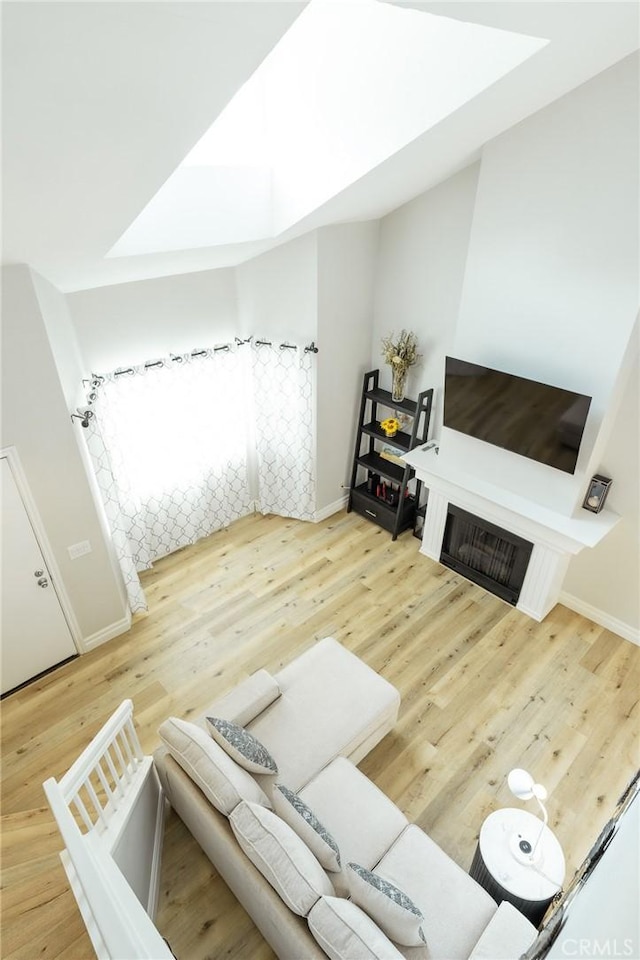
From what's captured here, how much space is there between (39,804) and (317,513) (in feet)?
10.7

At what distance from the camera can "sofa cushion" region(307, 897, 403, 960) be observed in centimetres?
189

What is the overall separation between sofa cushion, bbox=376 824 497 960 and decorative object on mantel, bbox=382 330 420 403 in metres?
3.38

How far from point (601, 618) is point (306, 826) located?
3097mm

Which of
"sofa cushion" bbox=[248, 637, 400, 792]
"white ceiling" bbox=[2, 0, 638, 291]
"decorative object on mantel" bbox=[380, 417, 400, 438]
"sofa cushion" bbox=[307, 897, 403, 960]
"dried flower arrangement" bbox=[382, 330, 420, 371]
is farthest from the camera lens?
"decorative object on mantel" bbox=[380, 417, 400, 438]

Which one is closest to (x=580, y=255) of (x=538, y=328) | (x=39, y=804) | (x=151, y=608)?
(x=538, y=328)

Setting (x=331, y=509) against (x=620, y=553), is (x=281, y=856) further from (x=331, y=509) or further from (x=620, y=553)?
(x=331, y=509)

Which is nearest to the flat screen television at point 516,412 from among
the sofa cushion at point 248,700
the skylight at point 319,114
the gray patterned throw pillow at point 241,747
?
the skylight at point 319,114

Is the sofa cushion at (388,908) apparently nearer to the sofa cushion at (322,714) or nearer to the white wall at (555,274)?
the sofa cushion at (322,714)

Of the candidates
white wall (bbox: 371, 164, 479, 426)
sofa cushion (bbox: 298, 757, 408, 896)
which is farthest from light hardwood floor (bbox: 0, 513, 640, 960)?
white wall (bbox: 371, 164, 479, 426)

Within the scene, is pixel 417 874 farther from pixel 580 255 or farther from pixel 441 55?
pixel 441 55

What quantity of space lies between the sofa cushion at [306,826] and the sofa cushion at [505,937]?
2.20 feet

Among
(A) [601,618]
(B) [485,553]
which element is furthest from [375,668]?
(A) [601,618]

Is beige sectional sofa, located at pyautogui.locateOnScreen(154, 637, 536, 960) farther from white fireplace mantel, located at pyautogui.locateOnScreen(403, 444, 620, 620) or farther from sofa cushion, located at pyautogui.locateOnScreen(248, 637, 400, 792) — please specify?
white fireplace mantel, located at pyautogui.locateOnScreen(403, 444, 620, 620)

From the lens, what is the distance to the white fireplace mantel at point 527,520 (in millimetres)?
3834
